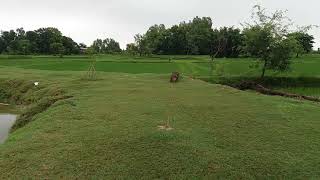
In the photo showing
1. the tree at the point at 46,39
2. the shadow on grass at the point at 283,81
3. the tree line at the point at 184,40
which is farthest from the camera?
the tree at the point at 46,39

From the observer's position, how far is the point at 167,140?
1136 centimetres

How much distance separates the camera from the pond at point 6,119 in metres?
16.6

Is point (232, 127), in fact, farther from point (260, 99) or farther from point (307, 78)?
point (307, 78)

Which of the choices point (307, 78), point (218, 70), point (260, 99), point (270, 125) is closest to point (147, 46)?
point (218, 70)

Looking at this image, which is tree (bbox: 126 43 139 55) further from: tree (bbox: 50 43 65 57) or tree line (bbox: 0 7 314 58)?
tree (bbox: 50 43 65 57)

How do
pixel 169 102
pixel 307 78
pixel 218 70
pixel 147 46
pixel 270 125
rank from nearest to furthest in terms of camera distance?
pixel 270 125 < pixel 169 102 < pixel 307 78 < pixel 218 70 < pixel 147 46

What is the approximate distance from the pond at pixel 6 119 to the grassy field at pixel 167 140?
205cm

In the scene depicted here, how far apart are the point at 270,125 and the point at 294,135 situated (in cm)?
116

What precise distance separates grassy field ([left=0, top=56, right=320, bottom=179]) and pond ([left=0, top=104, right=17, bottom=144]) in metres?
2.05

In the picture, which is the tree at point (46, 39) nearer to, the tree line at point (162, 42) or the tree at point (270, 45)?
the tree line at point (162, 42)

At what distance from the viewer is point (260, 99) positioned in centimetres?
1873

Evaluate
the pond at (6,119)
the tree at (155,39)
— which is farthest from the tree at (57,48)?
the pond at (6,119)

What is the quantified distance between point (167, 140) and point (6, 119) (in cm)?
1129

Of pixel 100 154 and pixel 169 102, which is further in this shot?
pixel 169 102
